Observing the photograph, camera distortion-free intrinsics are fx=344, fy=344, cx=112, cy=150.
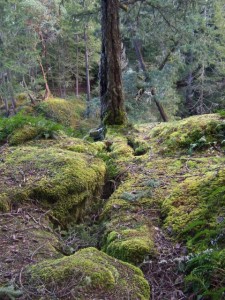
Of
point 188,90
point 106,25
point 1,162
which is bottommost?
point 188,90

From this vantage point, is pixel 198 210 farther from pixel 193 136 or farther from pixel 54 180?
pixel 193 136

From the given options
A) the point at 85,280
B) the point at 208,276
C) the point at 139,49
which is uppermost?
the point at 139,49

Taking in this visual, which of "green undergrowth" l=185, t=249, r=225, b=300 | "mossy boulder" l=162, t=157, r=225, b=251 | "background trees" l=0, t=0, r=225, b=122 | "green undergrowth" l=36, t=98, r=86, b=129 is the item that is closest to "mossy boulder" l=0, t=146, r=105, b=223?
"mossy boulder" l=162, t=157, r=225, b=251

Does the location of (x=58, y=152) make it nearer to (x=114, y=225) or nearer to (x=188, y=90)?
(x=114, y=225)

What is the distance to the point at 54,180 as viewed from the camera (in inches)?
159

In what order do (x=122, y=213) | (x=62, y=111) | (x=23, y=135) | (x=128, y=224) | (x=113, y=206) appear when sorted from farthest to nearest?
(x=62, y=111) → (x=23, y=135) → (x=113, y=206) → (x=122, y=213) → (x=128, y=224)

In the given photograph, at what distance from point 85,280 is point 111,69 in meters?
5.87

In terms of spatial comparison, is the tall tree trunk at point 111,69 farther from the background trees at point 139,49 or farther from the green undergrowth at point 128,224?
the green undergrowth at point 128,224

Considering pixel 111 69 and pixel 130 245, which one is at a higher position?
pixel 111 69

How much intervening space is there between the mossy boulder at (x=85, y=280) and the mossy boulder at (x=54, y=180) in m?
1.38

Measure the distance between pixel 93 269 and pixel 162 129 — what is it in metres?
4.78

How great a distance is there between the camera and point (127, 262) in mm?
2902

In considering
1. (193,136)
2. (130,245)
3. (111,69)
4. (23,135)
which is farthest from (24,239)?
(111,69)

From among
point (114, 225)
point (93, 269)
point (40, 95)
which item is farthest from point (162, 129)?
point (40, 95)
